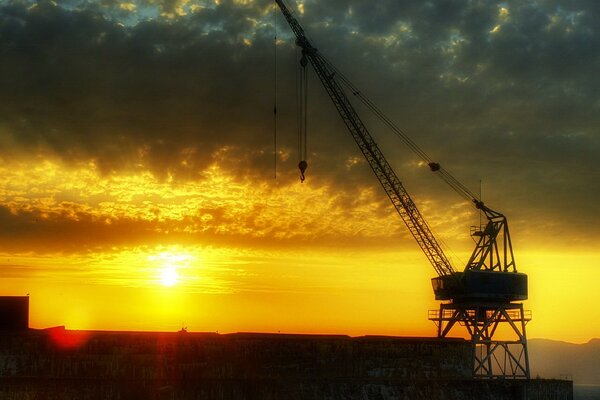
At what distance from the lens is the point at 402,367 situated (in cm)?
7138

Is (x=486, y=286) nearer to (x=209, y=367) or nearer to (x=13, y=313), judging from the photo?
(x=209, y=367)

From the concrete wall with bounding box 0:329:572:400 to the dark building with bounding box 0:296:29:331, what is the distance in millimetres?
8548

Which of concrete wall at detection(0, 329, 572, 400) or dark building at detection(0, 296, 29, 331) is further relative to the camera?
dark building at detection(0, 296, 29, 331)

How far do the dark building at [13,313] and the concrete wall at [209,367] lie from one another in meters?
8.55

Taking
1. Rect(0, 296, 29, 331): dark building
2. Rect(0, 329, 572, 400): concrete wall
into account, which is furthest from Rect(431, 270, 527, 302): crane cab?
Rect(0, 296, 29, 331): dark building

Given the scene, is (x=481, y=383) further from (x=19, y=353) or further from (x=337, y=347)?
(x=19, y=353)

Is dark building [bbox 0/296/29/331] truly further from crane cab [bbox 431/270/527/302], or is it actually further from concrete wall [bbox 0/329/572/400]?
crane cab [bbox 431/270/527/302]

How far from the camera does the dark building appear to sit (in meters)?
70.6

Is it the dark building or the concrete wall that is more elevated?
the dark building

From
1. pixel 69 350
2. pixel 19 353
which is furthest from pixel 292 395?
pixel 19 353

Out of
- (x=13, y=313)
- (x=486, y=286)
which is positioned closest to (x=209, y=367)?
(x=13, y=313)

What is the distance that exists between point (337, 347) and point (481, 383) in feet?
56.8

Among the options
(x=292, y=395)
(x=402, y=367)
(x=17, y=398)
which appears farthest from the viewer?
(x=402, y=367)

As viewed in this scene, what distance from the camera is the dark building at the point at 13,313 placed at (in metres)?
70.6
